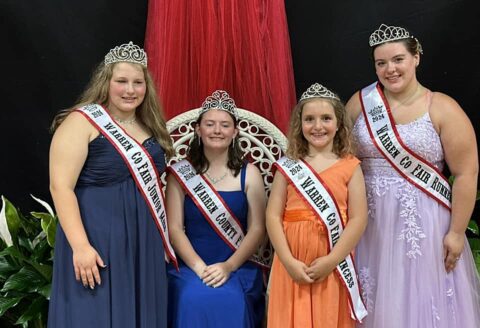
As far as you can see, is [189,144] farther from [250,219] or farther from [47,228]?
[47,228]

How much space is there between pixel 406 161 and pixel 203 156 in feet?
2.27

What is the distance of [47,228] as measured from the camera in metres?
1.99

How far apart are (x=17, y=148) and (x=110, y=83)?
39.8 inches

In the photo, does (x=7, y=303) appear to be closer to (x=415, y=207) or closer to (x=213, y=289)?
(x=213, y=289)

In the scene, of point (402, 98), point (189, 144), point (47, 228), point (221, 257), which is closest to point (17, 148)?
point (47, 228)

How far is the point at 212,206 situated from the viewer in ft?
6.47

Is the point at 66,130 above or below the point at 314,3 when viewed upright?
below

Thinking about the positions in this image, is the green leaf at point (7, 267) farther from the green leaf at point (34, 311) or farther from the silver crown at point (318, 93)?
the silver crown at point (318, 93)

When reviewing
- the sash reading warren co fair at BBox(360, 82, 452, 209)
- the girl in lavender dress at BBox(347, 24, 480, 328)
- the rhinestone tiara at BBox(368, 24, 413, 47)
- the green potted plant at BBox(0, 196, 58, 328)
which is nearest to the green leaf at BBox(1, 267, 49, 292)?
the green potted plant at BBox(0, 196, 58, 328)

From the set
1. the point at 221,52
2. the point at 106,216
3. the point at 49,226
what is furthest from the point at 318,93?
the point at 49,226

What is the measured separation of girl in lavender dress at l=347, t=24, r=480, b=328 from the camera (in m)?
1.72

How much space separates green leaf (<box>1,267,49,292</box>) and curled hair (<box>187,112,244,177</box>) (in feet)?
2.17

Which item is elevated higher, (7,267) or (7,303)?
(7,267)

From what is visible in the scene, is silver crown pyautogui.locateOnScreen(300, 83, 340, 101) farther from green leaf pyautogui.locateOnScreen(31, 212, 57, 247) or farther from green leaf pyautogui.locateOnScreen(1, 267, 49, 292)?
green leaf pyautogui.locateOnScreen(1, 267, 49, 292)
